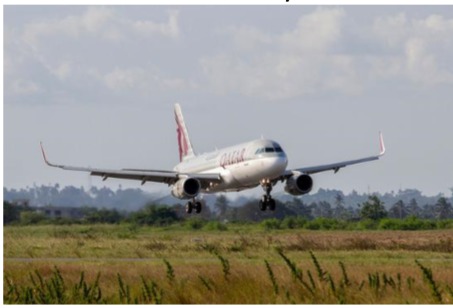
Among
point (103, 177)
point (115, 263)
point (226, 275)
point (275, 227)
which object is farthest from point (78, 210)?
point (226, 275)

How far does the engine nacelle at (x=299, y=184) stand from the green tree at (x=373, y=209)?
32.3 meters

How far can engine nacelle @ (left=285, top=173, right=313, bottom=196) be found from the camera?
65.9 metres

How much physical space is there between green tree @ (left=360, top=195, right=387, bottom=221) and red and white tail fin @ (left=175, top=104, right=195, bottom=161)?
16.4 meters

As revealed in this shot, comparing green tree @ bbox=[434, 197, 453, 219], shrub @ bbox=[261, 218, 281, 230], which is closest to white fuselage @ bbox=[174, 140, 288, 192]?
shrub @ bbox=[261, 218, 281, 230]

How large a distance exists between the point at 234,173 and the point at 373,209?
3589 centimetres

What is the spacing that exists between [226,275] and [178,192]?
34.3 m

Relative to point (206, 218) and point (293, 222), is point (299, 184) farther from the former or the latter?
point (293, 222)

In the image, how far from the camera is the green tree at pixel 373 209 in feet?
323

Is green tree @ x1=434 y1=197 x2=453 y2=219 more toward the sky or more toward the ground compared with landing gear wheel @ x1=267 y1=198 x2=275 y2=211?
more toward the ground

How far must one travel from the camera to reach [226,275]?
34.3 metres

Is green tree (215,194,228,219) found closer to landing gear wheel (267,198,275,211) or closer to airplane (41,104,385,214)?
airplane (41,104,385,214)

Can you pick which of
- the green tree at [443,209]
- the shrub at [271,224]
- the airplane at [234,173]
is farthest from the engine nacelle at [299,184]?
the green tree at [443,209]

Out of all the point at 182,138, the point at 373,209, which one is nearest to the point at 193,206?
the point at 182,138

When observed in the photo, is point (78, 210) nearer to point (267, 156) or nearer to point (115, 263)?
point (267, 156)
